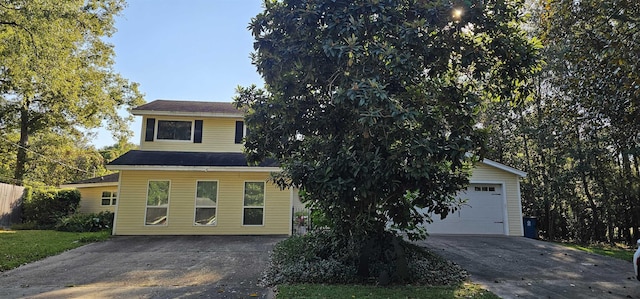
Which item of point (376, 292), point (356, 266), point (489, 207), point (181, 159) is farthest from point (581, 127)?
point (181, 159)

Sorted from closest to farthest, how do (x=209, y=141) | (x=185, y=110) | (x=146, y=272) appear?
(x=146, y=272), (x=185, y=110), (x=209, y=141)

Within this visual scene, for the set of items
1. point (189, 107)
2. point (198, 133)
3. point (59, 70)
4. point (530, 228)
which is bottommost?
point (530, 228)

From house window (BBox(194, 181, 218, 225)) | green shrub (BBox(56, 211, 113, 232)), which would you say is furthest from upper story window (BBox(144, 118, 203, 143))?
green shrub (BBox(56, 211, 113, 232))

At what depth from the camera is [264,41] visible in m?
6.68

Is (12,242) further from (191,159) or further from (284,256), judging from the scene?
(284,256)

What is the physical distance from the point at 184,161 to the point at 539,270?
36.3ft

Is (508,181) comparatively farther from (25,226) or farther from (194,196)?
(25,226)

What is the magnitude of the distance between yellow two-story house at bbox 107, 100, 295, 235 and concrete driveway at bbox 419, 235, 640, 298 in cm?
570

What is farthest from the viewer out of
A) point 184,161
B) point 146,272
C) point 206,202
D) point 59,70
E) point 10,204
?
point 10,204

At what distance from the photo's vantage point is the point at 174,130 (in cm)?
1410

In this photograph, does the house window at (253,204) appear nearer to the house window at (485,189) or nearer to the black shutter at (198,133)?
the black shutter at (198,133)

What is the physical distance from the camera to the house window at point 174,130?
14016 millimetres

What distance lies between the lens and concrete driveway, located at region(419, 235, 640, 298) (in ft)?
21.2

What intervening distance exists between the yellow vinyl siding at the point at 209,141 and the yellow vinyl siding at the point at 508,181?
9.65m
